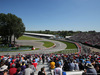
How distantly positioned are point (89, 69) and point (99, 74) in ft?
4.25

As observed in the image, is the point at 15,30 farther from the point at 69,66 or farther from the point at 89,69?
the point at 89,69

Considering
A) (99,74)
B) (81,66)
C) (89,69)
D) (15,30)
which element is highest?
(15,30)

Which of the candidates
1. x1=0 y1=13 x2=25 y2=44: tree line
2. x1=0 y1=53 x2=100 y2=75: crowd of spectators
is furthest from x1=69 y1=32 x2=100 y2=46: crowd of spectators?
x1=0 y1=13 x2=25 y2=44: tree line

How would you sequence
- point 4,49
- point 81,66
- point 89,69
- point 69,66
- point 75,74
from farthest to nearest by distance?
point 4,49
point 81,66
point 69,66
point 75,74
point 89,69

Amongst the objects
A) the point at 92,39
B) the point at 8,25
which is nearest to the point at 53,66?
the point at 8,25

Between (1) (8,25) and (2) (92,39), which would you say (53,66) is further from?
(2) (92,39)

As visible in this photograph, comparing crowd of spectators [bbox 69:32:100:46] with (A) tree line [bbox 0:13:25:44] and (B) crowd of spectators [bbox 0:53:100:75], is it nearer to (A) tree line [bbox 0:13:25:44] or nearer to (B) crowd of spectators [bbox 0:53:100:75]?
(B) crowd of spectators [bbox 0:53:100:75]

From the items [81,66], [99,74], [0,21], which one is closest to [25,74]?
[99,74]

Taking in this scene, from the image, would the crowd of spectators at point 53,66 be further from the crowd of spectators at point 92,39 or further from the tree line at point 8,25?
the crowd of spectators at point 92,39

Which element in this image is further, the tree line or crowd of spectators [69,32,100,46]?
crowd of spectators [69,32,100,46]

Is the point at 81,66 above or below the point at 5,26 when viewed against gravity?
below

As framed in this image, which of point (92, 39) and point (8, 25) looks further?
point (92, 39)

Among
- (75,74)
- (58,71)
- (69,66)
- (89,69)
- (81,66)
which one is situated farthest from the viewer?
(81,66)

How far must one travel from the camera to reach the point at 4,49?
31953mm
